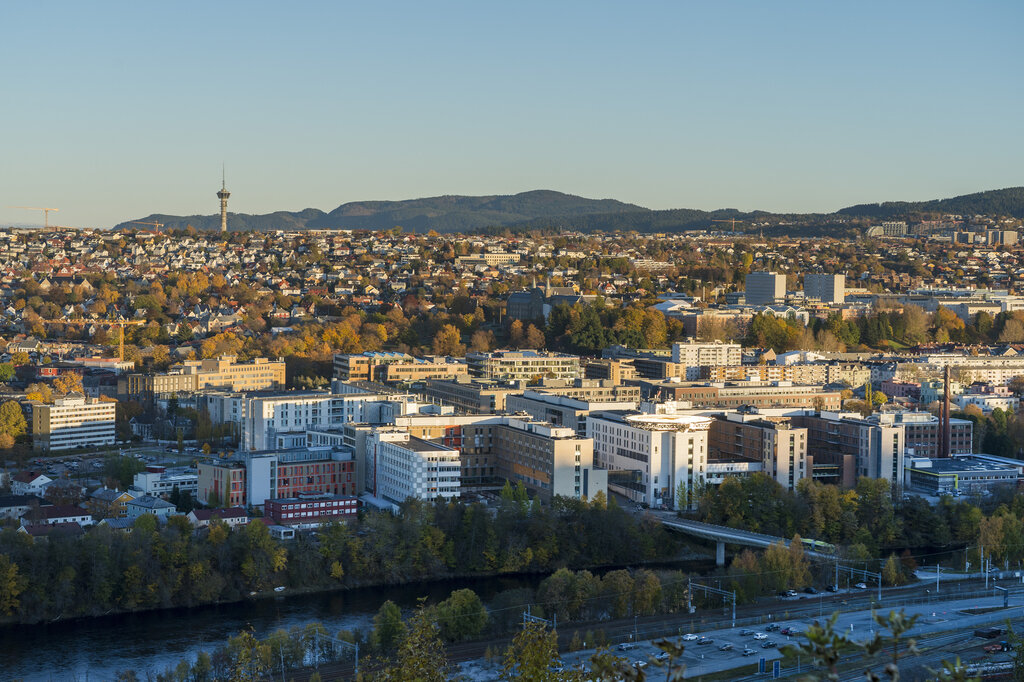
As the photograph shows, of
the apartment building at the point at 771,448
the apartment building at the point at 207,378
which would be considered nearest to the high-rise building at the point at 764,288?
the apartment building at the point at 207,378

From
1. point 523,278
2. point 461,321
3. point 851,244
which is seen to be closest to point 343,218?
point 851,244

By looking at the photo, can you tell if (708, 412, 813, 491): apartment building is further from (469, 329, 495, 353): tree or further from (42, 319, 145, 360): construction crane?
(42, 319, 145, 360): construction crane

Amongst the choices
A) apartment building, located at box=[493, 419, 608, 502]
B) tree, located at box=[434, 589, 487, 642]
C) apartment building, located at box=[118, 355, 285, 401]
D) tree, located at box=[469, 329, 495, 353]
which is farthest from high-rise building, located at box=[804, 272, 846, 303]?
tree, located at box=[434, 589, 487, 642]

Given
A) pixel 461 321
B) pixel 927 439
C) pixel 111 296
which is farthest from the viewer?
pixel 111 296

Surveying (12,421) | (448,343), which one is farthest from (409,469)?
(448,343)

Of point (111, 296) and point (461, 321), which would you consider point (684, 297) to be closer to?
point (461, 321)

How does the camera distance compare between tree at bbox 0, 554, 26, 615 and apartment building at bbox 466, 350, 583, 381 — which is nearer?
tree at bbox 0, 554, 26, 615

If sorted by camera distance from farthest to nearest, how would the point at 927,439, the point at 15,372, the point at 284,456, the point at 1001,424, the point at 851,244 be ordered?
the point at 851,244 → the point at 15,372 → the point at 1001,424 → the point at 927,439 → the point at 284,456
